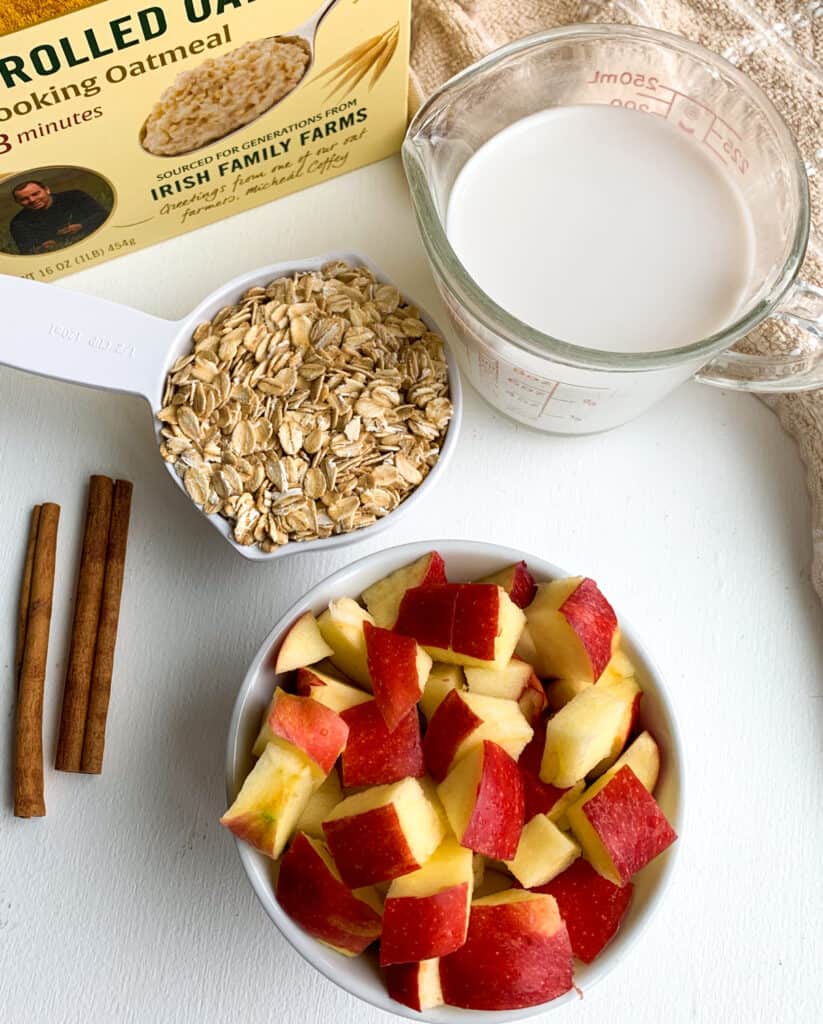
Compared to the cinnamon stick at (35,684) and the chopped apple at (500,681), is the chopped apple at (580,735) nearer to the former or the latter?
the chopped apple at (500,681)

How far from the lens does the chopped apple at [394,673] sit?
725 mm

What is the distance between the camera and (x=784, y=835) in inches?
35.2

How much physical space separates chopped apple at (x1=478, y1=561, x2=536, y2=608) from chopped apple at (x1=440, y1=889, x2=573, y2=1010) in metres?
0.21

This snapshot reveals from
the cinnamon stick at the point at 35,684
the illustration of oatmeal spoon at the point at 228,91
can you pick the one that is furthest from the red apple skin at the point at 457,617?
the illustration of oatmeal spoon at the point at 228,91

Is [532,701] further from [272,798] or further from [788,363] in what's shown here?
[788,363]

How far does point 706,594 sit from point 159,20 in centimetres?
64

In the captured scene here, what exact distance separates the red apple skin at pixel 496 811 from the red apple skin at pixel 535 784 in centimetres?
4

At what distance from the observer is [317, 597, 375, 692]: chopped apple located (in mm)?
763

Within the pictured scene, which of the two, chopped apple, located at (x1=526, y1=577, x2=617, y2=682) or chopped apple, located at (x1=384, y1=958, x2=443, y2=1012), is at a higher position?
chopped apple, located at (x1=526, y1=577, x2=617, y2=682)

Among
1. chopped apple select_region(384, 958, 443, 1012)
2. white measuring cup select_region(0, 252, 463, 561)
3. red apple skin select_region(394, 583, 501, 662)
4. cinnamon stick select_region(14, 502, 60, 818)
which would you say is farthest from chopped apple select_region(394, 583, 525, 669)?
cinnamon stick select_region(14, 502, 60, 818)

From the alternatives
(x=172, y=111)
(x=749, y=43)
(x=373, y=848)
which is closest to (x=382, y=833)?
(x=373, y=848)

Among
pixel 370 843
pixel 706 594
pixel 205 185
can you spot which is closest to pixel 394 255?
pixel 205 185

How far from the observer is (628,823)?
0.71 metres

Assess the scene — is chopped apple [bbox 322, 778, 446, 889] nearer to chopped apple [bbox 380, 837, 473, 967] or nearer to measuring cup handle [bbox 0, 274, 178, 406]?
chopped apple [bbox 380, 837, 473, 967]
